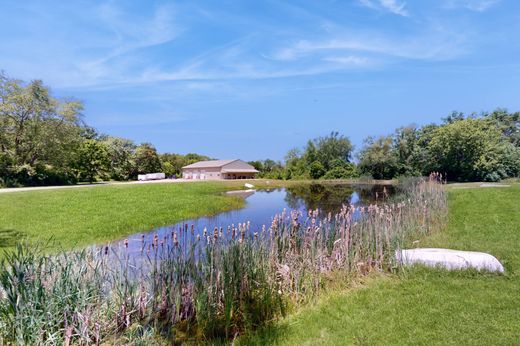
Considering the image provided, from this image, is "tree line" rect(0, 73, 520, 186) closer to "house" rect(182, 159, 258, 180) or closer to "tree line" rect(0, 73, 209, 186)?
"tree line" rect(0, 73, 209, 186)

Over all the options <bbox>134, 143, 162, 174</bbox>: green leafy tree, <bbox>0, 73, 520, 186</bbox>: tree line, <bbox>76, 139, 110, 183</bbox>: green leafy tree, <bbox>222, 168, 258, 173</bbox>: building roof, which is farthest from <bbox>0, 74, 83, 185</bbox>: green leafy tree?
<bbox>222, 168, 258, 173</bbox>: building roof

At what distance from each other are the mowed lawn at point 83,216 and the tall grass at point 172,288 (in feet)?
12.6

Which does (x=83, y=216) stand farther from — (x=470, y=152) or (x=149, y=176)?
(x=149, y=176)

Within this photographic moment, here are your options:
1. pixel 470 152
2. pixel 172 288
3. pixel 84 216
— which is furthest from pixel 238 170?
pixel 172 288

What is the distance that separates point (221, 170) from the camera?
53344mm

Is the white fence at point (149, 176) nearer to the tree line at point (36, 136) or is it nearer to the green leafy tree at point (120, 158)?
the green leafy tree at point (120, 158)

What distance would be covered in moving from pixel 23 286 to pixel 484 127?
39.1 meters

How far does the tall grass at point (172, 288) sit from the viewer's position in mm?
3193

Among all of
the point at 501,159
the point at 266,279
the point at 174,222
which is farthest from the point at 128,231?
the point at 501,159

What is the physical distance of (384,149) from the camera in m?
43.2

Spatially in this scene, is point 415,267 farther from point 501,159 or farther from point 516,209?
point 501,159

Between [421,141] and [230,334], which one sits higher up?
[421,141]

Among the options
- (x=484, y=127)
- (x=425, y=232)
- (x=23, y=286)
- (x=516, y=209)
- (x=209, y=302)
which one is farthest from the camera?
(x=484, y=127)

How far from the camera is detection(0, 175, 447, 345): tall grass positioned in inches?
126
